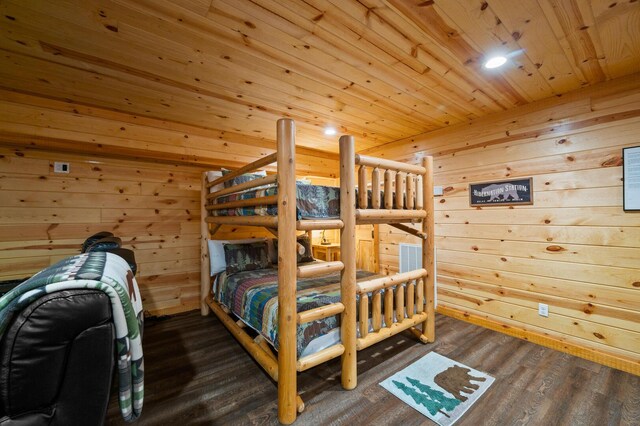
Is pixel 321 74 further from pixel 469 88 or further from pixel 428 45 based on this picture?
pixel 469 88

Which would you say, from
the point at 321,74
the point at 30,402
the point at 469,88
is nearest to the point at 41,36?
the point at 321,74

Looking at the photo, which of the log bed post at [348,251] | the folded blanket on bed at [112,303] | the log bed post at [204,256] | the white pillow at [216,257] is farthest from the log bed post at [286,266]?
the log bed post at [204,256]

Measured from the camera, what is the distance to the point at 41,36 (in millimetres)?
1501

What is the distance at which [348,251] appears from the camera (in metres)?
1.78

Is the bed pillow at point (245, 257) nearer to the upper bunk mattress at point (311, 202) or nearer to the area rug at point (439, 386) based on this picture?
the upper bunk mattress at point (311, 202)

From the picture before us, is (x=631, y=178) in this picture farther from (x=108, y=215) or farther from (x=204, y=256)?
(x=108, y=215)

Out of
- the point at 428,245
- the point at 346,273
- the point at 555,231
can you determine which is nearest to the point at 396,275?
the point at 428,245

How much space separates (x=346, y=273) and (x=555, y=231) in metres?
2.06

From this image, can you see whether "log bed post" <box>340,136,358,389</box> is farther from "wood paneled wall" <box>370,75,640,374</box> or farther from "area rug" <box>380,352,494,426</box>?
"wood paneled wall" <box>370,75,640,374</box>

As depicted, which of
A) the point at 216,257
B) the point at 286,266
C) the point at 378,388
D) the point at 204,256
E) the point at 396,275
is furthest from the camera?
the point at 204,256

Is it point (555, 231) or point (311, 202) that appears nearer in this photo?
point (311, 202)

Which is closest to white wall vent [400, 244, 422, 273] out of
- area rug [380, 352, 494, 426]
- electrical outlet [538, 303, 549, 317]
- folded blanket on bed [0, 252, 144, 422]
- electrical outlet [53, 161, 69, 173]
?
electrical outlet [538, 303, 549, 317]

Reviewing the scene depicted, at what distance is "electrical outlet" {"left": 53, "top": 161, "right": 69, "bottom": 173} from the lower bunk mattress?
6.10 ft

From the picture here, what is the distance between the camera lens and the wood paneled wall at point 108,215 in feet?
8.05
